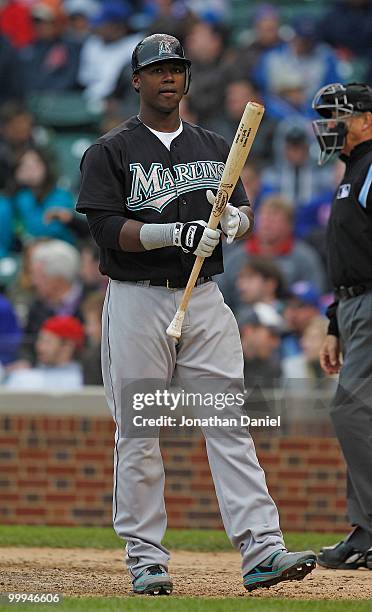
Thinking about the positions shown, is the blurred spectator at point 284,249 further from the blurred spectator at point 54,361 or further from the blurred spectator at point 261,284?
the blurred spectator at point 54,361

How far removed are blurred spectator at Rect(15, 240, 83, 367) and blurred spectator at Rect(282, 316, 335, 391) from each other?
74.7 inches

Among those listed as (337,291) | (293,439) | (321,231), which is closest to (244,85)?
(321,231)

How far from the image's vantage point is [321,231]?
11.4 m

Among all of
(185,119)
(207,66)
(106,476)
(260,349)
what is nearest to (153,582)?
(106,476)

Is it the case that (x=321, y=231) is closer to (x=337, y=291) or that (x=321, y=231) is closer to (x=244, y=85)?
(x=244, y=85)

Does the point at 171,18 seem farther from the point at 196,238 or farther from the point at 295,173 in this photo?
the point at 196,238

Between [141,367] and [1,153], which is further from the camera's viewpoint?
[1,153]

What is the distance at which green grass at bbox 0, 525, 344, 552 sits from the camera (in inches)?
290

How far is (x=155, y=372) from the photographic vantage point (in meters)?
5.22

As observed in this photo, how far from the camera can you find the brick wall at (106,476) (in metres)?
8.33

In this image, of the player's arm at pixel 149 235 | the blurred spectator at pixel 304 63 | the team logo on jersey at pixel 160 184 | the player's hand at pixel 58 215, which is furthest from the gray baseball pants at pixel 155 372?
the blurred spectator at pixel 304 63

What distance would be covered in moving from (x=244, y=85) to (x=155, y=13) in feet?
8.37

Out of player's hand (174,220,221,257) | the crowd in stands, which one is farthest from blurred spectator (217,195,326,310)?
player's hand (174,220,221,257)

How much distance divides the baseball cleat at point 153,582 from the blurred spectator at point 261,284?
16.4 feet
